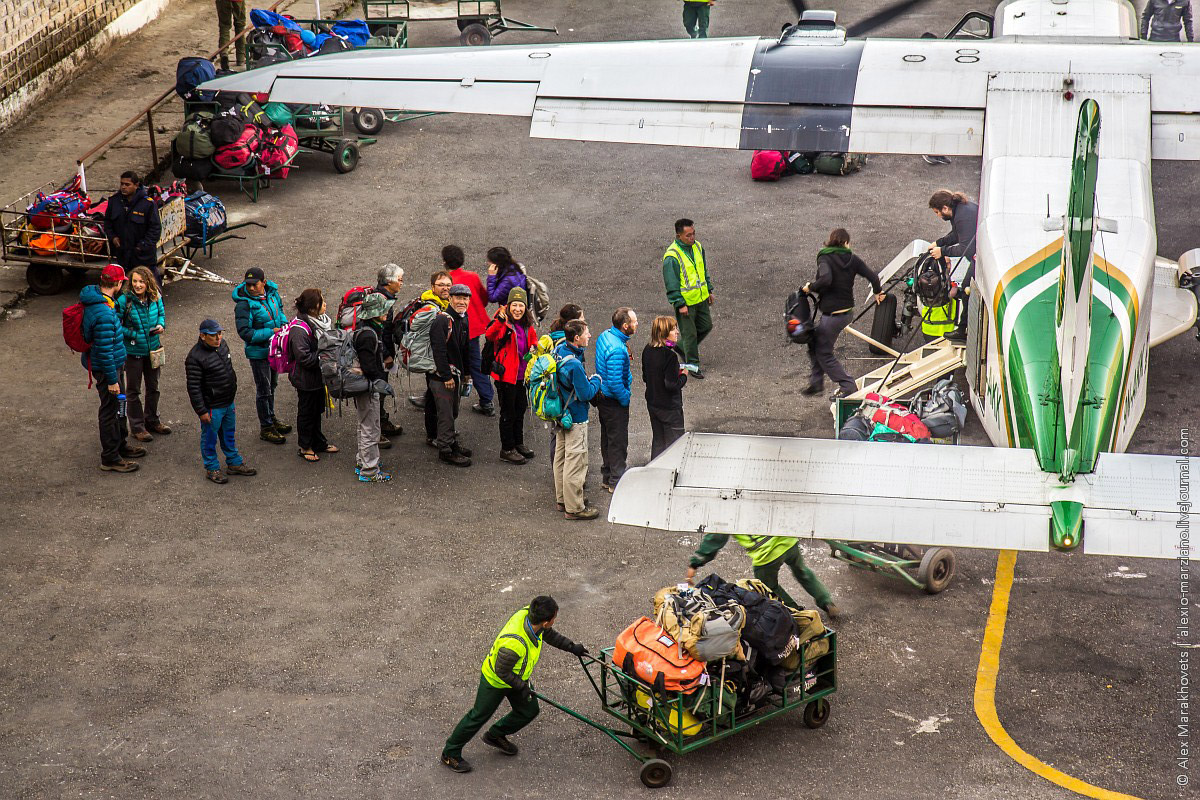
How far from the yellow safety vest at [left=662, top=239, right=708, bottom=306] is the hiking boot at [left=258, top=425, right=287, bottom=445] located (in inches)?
189

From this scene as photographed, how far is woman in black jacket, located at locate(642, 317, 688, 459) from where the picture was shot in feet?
44.1

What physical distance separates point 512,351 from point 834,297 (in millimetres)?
3830

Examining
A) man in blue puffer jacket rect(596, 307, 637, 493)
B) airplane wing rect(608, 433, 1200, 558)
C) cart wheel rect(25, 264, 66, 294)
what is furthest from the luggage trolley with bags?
cart wheel rect(25, 264, 66, 294)

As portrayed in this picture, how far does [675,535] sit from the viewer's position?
1318 centimetres

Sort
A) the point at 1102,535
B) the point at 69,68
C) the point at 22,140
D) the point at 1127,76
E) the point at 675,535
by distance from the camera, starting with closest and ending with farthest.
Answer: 1. the point at 1102,535
2. the point at 675,535
3. the point at 1127,76
4. the point at 22,140
5. the point at 69,68

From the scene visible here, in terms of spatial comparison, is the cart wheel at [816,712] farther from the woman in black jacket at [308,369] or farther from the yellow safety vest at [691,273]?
the yellow safety vest at [691,273]

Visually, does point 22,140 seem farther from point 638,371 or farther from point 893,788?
point 893,788

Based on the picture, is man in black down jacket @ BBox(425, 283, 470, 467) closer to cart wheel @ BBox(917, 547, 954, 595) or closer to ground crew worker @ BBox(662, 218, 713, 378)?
ground crew worker @ BBox(662, 218, 713, 378)

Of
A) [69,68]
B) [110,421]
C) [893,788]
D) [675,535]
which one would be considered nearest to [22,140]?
[69,68]

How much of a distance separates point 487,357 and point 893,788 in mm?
6430

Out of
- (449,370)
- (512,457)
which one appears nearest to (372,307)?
(449,370)

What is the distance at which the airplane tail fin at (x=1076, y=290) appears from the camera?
9992mm

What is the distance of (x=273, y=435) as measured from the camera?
14828 millimetres

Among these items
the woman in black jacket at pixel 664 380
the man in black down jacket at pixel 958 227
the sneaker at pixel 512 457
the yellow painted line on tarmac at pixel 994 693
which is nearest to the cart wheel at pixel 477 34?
the man in black down jacket at pixel 958 227
